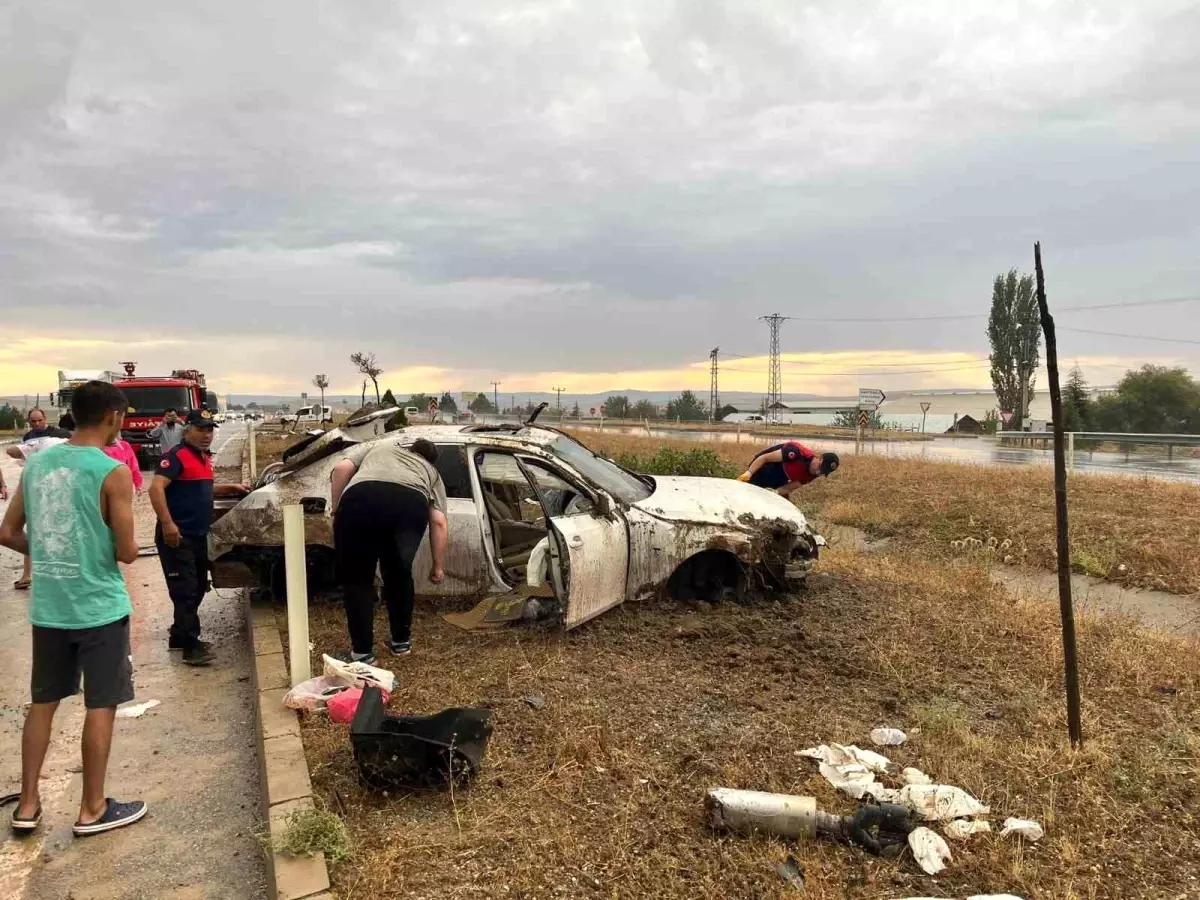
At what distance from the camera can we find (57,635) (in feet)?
9.63

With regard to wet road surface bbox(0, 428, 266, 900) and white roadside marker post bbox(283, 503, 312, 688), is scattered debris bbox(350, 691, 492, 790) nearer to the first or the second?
wet road surface bbox(0, 428, 266, 900)

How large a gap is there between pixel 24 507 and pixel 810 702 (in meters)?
3.64

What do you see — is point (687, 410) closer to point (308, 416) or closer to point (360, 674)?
point (308, 416)

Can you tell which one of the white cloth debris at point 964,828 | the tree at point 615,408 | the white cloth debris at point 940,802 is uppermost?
the tree at point 615,408

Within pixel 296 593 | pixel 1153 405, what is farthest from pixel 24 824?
pixel 1153 405

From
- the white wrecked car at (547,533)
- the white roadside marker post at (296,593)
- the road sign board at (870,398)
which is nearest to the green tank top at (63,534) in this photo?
the white roadside marker post at (296,593)

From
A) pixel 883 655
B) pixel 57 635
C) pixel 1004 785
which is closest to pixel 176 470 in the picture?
pixel 57 635

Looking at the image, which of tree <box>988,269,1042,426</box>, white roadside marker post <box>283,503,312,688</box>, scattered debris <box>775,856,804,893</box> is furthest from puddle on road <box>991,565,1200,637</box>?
tree <box>988,269,1042,426</box>

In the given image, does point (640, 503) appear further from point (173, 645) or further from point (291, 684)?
point (173, 645)

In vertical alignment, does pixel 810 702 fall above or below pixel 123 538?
below

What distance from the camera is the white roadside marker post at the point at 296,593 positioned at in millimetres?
3949

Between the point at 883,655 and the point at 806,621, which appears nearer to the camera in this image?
the point at 883,655

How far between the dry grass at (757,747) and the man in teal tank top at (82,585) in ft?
2.87

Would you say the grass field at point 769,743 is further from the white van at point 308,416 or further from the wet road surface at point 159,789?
the white van at point 308,416
